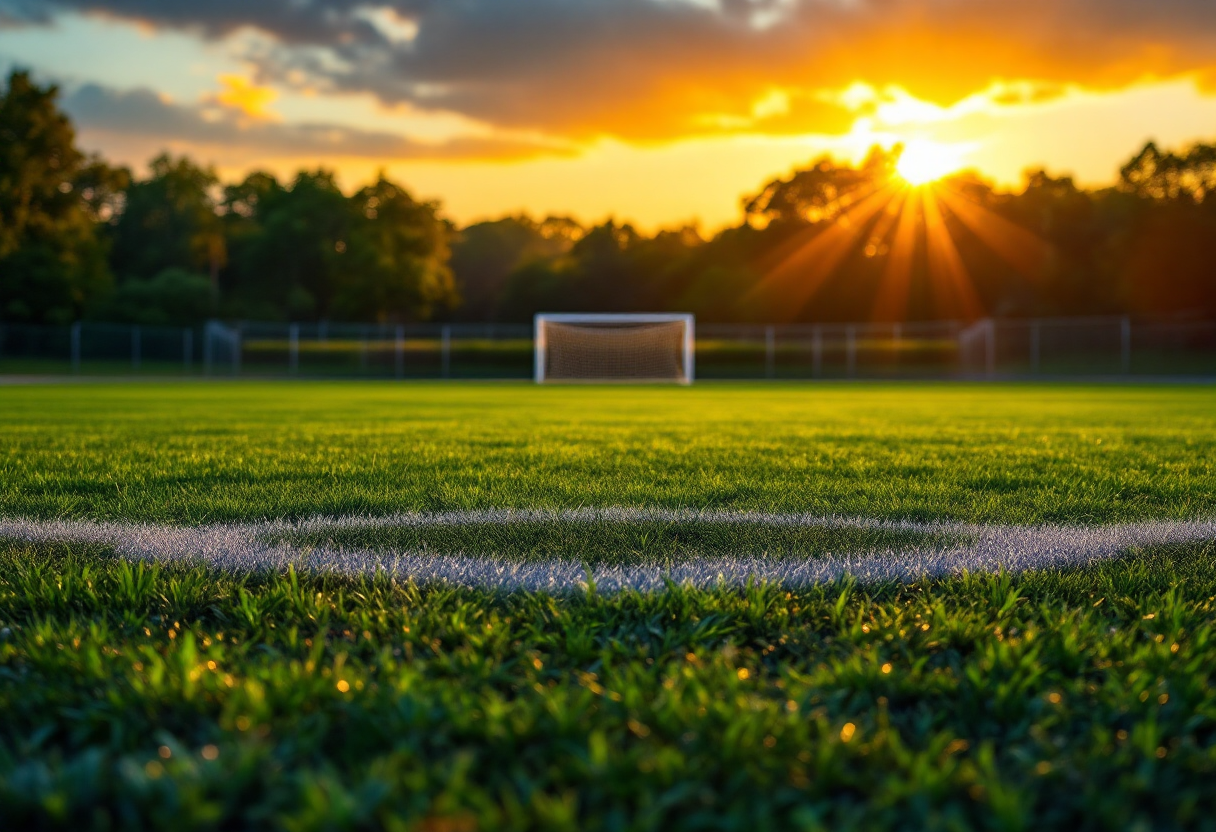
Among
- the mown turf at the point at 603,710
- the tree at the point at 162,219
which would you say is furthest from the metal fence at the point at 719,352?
the mown turf at the point at 603,710

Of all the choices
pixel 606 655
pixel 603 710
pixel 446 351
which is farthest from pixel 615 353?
pixel 603 710

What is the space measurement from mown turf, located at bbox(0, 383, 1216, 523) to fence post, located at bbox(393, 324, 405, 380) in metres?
23.2

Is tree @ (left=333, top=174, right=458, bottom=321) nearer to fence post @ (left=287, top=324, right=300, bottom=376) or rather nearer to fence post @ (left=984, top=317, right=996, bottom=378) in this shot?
fence post @ (left=287, top=324, right=300, bottom=376)

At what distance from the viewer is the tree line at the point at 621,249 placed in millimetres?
42719

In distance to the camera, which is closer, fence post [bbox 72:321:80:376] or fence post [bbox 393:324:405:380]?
fence post [bbox 72:321:80:376]

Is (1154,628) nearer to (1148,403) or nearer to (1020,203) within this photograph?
(1148,403)

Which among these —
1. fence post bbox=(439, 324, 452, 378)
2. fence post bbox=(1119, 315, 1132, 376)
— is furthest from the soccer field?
fence post bbox=(1119, 315, 1132, 376)

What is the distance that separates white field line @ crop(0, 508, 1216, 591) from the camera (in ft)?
9.86

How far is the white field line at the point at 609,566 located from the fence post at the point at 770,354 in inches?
1254

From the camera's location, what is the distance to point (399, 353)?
35.1 m

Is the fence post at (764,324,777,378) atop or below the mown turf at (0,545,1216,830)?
atop

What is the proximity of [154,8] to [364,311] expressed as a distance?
24.4 metres

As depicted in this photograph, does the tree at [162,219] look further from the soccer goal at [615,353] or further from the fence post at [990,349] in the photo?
the fence post at [990,349]

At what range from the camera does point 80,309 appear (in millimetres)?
45688
